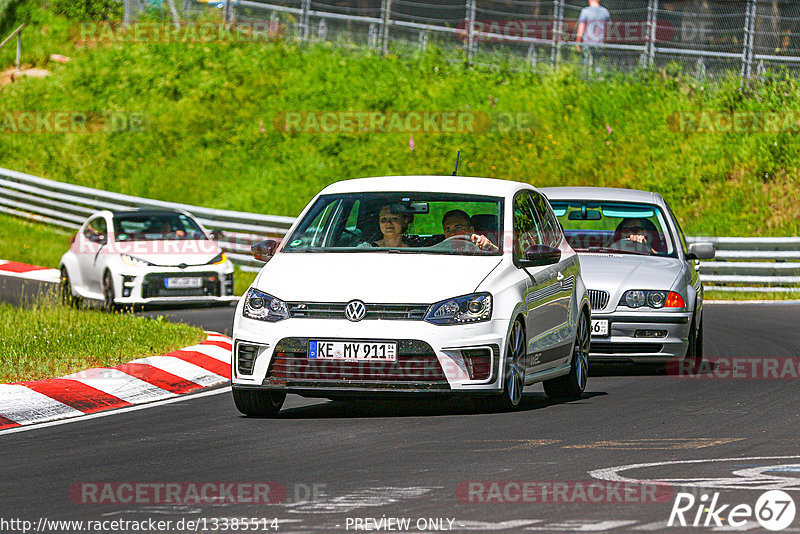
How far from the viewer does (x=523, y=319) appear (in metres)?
10.5

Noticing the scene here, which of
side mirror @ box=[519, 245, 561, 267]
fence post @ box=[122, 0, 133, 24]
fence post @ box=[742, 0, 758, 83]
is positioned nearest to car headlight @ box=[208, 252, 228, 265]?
side mirror @ box=[519, 245, 561, 267]

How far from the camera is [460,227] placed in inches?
440

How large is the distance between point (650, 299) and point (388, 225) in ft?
10.8

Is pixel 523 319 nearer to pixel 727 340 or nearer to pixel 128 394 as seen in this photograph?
pixel 128 394

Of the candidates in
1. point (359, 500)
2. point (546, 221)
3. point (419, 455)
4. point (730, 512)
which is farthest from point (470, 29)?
point (730, 512)

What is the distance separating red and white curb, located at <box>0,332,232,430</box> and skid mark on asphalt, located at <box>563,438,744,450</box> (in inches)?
152

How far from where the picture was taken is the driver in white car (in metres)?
11.1

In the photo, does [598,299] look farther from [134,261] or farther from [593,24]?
[593,24]

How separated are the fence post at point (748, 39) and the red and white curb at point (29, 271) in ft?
50.1

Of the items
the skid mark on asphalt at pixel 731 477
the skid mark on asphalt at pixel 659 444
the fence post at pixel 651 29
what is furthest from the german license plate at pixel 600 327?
the fence post at pixel 651 29

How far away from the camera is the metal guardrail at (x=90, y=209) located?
27516mm

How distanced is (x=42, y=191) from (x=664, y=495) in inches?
1041

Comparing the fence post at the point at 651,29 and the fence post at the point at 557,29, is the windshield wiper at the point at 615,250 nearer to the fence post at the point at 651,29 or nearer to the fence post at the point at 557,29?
the fence post at the point at 651,29

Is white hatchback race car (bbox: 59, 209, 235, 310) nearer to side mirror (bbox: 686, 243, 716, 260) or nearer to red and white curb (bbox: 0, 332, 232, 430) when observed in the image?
red and white curb (bbox: 0, 332, 232, 430)
